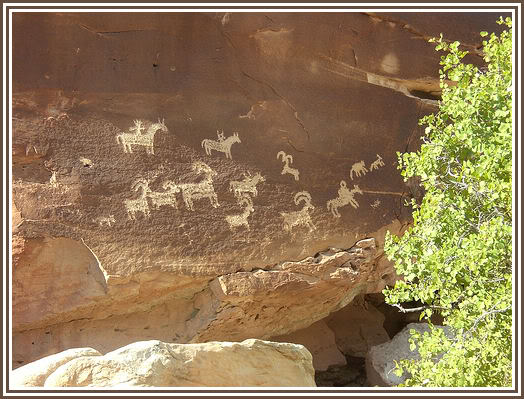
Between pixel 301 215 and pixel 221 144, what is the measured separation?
1.37 m

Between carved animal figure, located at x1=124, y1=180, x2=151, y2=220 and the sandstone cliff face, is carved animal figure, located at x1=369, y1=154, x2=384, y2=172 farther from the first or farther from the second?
carved animal figure, located at x1=124, y1=180, x2=151, y2=220

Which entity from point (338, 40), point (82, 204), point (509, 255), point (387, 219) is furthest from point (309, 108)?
point (509, 255)

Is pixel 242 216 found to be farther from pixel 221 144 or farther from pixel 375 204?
pixel 375 204

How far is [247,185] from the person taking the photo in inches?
300

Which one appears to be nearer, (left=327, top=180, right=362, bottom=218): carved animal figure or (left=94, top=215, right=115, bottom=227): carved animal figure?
(left=94, top=215, right=115, bottom=227): carved animal figure

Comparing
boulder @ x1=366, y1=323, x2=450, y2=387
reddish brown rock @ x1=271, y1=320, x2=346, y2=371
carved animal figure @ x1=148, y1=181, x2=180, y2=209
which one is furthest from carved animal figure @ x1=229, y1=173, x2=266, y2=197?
boulder @ x1=366, y1=323, x2=450, y2=387

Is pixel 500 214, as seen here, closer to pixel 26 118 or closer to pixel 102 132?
pixel 102 132

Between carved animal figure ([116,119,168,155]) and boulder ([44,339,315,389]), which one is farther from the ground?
carved animal figure ([116,119,168,155])

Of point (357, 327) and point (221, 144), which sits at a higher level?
point (221, 144)

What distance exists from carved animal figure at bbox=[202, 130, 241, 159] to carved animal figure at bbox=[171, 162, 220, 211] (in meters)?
0.23

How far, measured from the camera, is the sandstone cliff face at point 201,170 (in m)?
6.83

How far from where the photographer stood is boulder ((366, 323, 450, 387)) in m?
8.33

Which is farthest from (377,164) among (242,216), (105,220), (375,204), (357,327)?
(105,220)

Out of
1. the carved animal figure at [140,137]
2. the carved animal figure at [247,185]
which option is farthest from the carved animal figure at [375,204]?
the carved animal figure at [140,137]
